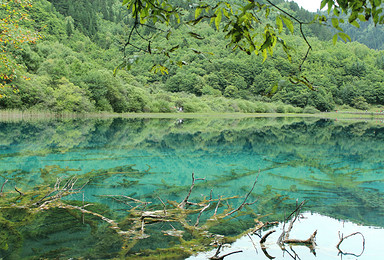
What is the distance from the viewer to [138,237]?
133 inches

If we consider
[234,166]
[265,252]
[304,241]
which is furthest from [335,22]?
[234,166]

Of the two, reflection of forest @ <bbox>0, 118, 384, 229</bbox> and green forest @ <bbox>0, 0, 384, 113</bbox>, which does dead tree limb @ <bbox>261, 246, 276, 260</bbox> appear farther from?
green forest @ <bbox>0, 0, 384, 113</bbox>

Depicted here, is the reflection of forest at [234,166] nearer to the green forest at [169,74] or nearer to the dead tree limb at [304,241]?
the dead tree limb at [304,241]

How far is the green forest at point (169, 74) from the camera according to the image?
43188mm

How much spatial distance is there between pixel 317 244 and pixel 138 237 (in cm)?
208

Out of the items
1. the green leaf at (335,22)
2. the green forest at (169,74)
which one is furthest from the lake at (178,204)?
the green forest at (169,74)

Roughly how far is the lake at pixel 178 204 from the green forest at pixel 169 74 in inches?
1196

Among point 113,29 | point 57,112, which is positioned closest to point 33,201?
point 57,112

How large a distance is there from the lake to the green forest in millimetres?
30391

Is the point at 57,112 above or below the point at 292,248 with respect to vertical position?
below

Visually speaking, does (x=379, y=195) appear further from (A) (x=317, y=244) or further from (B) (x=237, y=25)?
(B) (x=237, y=25)

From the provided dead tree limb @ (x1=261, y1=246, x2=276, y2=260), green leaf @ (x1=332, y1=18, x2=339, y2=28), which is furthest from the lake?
green leaf @ (x1=332, y1=18, x2=339, y2=28)

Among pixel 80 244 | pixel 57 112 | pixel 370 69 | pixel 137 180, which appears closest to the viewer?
pixel 80 244

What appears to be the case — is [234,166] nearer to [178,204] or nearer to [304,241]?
[178,204]
